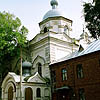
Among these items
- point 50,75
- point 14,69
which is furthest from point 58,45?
point 14,69

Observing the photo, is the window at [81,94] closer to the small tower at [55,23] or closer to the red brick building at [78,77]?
the red brick building at [78,77]

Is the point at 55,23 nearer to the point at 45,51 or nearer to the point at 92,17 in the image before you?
the point at 45,51

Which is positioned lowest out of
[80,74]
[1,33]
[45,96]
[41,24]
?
[45,96]

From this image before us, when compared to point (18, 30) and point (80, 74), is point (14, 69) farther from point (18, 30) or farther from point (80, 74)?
point (80, 74)

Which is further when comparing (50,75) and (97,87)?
(50,75)

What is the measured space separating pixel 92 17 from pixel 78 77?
356 inches

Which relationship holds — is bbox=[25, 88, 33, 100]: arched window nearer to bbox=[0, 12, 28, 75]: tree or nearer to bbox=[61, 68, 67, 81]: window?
bbox=[61, 68, 67, 81]: window

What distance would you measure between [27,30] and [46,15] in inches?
171

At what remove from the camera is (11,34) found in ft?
86.0

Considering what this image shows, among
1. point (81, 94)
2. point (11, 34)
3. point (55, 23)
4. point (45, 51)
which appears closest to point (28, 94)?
point (45, 51)

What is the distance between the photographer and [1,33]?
82.6ft

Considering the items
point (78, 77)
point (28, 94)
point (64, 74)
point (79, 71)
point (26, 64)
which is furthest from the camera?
point (26, 64)

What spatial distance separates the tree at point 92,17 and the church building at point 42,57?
10.1 m

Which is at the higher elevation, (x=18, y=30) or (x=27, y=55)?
(x=18, y=30)
